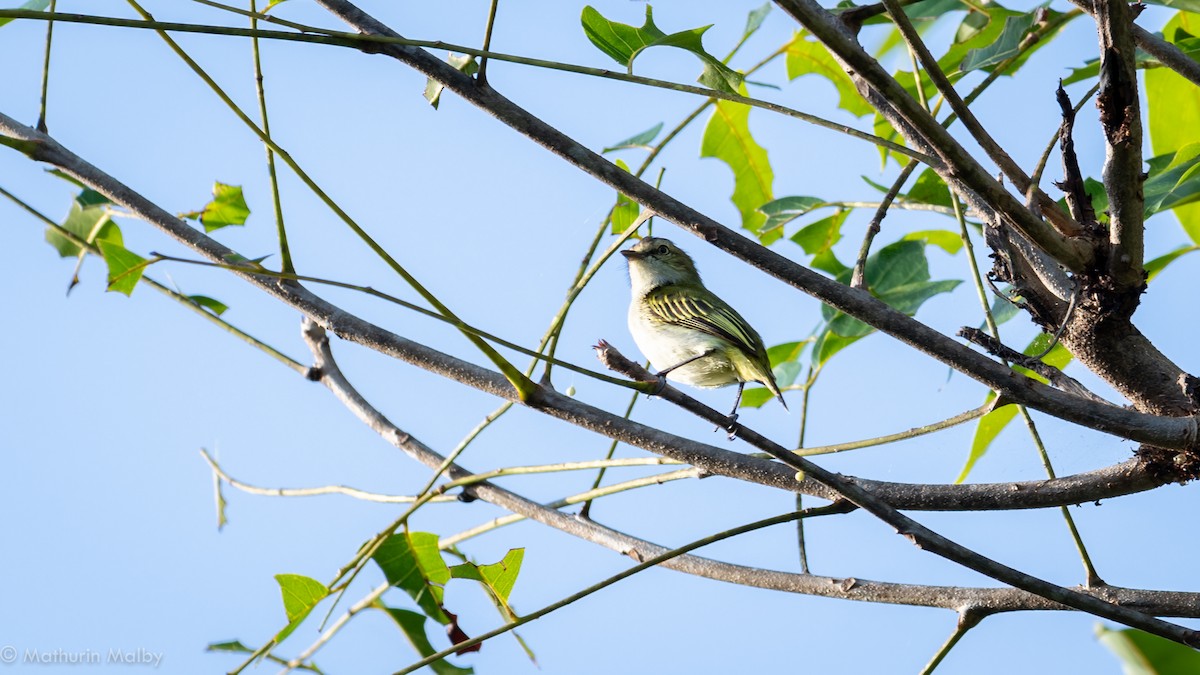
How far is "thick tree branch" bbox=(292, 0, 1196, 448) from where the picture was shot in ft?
5.33

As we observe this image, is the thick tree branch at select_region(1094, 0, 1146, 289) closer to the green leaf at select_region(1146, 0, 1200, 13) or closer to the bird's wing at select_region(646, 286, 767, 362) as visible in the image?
the green leaf at select_region(1146, 0, 1200, 13)

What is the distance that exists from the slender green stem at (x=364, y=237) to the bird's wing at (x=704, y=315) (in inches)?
83.3

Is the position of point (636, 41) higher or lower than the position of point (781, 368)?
lower

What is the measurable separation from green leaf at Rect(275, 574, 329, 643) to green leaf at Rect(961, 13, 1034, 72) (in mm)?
1776

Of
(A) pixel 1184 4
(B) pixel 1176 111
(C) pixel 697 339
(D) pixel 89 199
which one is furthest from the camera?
(C) pixel 697 339

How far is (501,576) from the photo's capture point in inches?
91.2

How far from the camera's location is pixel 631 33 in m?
1.97

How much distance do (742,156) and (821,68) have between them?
36 centimetres

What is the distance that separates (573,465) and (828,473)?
2.21 ft

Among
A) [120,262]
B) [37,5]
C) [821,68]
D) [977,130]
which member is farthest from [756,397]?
[37,5]

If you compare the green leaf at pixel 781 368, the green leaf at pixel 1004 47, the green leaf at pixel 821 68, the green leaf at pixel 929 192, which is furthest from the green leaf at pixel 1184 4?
the green leaf at pixel 781 368

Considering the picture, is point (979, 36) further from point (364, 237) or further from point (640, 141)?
point (364, 237)

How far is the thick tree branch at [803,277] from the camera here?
1.62 meters

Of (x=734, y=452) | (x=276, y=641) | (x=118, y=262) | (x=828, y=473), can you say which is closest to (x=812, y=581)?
(x=734, y=452)
